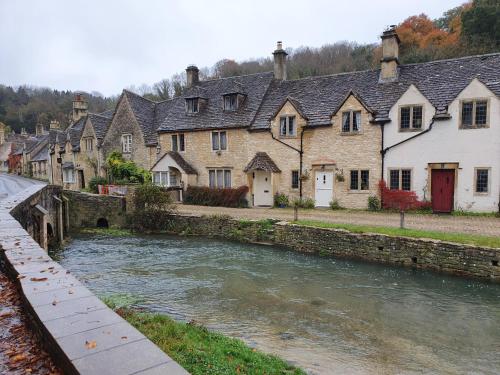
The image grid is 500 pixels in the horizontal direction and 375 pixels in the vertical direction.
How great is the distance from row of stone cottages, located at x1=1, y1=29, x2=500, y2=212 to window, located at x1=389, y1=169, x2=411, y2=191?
0.19 feet

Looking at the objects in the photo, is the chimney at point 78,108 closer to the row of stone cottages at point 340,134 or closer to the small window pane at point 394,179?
the row of stone cottages at point 340,134

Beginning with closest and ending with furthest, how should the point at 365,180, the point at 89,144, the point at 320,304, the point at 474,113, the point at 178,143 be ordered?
1. the point at 320,304
2. the point at 474,113
3. the point at 365,180
4. the point at 178,143
5. the point at 89,144

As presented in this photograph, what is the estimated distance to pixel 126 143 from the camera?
35.4 metres

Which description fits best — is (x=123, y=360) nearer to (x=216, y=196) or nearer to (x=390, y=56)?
(x=216, y=196)

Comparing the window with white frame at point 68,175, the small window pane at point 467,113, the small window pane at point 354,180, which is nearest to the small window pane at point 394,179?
the small window pane at point 354,180

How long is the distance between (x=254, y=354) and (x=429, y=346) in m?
4.58

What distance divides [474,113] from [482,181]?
Answer: 12.3ft

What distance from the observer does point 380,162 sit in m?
22.8

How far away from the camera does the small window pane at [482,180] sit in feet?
65.7

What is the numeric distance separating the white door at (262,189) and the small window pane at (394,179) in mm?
8102

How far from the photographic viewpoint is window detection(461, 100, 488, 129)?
19859 millimetres

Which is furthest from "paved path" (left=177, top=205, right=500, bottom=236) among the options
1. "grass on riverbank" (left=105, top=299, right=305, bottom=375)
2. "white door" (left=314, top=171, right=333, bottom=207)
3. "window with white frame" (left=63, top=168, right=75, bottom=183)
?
"window with white frame" (left=63, top=168, right=75, bottom=183)

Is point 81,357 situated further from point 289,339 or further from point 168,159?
point 168,159

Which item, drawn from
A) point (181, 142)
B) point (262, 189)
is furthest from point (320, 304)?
point (181, 142)
